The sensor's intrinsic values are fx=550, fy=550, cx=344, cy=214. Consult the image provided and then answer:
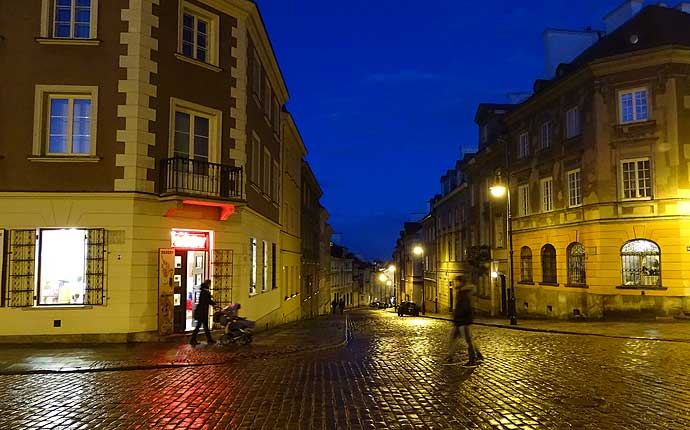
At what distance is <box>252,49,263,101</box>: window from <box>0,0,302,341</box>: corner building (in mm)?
3810

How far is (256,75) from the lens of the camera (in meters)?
21.2

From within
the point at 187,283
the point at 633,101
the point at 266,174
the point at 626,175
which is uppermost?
the point at 633,101

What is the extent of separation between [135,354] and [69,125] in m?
7.03

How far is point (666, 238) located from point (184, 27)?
21597 mm

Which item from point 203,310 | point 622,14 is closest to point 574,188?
point 622,14

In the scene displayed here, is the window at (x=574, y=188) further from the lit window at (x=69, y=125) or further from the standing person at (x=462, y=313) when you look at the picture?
the lit window at (x=69, y=125)

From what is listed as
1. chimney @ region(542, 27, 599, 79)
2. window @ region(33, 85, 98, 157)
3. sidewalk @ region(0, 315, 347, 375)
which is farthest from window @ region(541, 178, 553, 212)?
window @ region(33, 85, 98, 157)

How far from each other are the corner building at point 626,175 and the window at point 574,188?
0.05 m

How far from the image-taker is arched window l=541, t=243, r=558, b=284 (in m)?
29.5

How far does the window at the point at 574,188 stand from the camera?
27547mm

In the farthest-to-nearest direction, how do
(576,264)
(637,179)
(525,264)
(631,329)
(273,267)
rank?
(525,264)
(576,264)
(273,267)
(637,179)
(631,329)

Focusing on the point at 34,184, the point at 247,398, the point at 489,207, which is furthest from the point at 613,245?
the point at 34,184

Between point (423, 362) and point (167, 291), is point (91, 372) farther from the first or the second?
point (423, 362)

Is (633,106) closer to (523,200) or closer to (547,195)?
(547,195)
